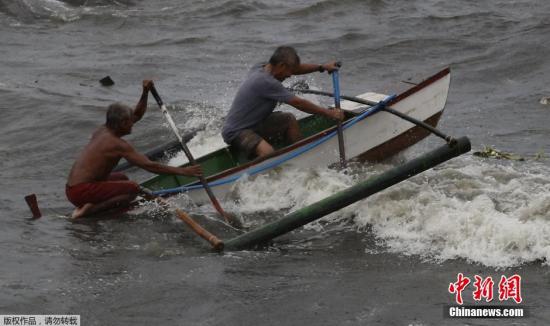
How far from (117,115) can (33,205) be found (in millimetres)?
1362

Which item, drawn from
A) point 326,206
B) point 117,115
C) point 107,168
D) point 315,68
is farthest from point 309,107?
point 107,168

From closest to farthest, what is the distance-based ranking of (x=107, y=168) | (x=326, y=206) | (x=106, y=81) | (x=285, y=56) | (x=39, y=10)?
(x=326, y=206), (x=107, y=168), (x=285, y=56), (x=106, y=81), (x=39, y=10)

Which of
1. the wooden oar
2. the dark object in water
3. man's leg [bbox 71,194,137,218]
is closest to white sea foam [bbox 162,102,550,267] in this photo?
the wooden oar

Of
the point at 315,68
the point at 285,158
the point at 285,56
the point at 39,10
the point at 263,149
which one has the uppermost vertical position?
the point at 285,56

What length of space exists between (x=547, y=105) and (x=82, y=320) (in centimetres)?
860

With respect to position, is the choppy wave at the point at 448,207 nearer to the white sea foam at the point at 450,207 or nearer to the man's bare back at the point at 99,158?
the white sea foam at the point at 450,207

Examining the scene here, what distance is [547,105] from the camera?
12492 millimetres

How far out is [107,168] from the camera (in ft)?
27.6

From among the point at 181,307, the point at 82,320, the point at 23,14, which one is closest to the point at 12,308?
the point at 82,320

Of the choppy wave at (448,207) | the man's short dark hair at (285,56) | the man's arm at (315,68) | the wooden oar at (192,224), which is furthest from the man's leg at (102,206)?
the man's arm at (315,68)

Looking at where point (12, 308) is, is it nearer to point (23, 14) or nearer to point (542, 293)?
point (542, 293)

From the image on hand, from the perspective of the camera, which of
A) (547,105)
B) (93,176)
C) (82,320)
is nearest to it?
(82,320)

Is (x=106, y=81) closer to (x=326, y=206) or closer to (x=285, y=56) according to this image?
(x=285, y=56)

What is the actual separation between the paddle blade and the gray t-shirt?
2.13 metres
